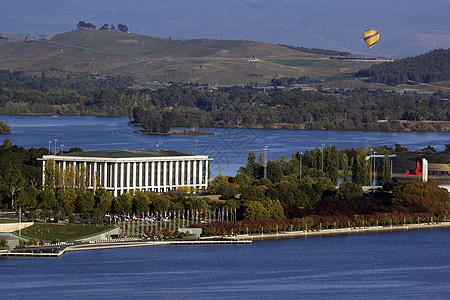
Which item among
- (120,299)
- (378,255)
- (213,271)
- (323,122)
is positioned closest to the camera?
(120,299)

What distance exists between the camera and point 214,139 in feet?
426

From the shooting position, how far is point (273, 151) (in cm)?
11012

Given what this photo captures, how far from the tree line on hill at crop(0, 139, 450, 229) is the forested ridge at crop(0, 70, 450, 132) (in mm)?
74963

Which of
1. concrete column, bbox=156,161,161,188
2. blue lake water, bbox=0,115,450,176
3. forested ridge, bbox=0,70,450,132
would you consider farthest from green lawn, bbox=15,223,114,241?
forested ridge, bbox=0,70,450,132

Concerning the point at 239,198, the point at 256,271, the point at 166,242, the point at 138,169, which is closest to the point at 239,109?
the point at 138,169

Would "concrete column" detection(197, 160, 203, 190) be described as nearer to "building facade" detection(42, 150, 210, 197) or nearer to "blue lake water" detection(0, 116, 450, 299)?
"building facade" detection(42, 150, 210, 197)

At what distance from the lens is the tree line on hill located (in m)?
65.4

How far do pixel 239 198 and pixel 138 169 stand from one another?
723cm

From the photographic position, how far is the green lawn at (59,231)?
5950 centimetres

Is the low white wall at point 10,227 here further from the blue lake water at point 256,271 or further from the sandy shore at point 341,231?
the sandy shore at point 341,231

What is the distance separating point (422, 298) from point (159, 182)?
29.3 metres

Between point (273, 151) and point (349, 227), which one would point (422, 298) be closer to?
point (349, 227)

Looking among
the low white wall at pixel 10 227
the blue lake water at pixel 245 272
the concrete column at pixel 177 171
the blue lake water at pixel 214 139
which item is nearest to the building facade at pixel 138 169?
the concrete column at pixel 177 171

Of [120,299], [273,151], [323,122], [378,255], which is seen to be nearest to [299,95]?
[323,122]
